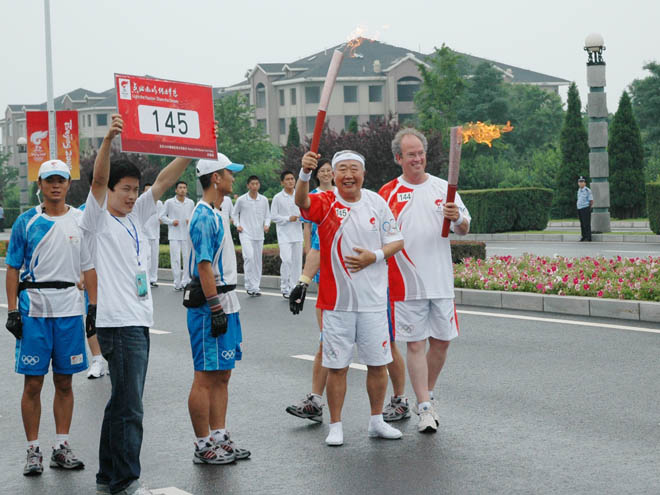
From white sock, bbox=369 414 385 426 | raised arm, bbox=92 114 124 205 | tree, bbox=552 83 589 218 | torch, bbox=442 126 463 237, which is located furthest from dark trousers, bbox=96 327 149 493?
tree, bbox=552 83 589 218

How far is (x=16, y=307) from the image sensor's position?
598cm

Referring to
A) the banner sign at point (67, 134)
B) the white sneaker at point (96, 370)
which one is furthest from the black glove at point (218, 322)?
the banner sign at point (67, 134)

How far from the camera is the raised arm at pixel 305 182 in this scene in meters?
6.00

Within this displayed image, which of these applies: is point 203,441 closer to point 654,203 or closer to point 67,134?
point 67,134

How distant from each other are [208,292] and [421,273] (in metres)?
1.69

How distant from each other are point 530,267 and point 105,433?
962 centimetres

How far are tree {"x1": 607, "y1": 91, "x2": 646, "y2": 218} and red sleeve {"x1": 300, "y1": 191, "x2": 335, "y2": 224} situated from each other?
3174cm

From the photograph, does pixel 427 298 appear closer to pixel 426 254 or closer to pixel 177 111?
pixel 426 254

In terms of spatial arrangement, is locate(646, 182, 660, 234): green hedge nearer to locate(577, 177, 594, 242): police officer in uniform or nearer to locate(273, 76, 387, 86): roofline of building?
locate(577, 177, 594, 242): police officer in uniform

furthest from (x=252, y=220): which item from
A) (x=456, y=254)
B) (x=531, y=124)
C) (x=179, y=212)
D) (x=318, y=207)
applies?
(x=531, y=124)

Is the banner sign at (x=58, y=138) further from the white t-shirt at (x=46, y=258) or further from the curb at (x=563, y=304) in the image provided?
the white t-shirt at (x=46, y=258)

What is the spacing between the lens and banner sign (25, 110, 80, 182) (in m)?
22.8

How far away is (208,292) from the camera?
18.7 ft

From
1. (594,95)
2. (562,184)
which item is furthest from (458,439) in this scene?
(562,184)
